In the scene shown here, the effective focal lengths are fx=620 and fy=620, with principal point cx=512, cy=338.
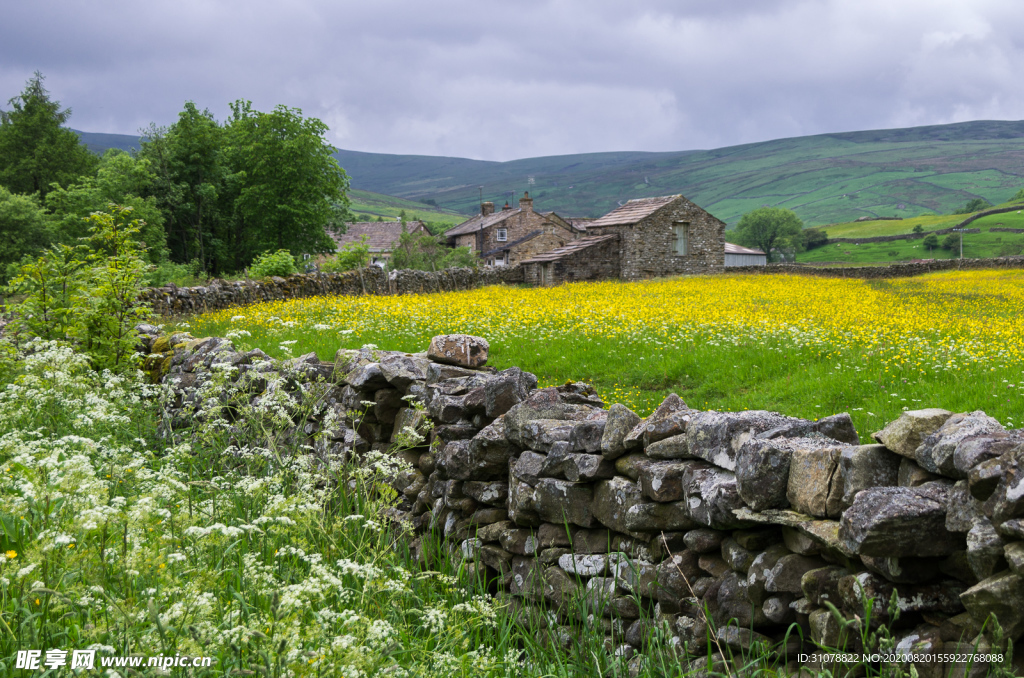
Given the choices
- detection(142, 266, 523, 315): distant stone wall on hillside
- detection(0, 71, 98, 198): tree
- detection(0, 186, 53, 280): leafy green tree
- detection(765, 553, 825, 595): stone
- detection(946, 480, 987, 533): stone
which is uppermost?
detection(0, 71, 98, 198): tree

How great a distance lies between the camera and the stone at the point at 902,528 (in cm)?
272

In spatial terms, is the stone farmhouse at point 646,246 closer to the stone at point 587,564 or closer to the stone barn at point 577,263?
the stone barn at point 577,263

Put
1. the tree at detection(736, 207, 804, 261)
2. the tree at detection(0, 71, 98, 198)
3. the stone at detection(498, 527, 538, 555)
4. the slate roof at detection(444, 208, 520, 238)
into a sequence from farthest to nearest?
the tree at detection(736, 207, 804, 261)
the slate roof at detection(444, 208, 520, 238)
the tree at detection(0, 71, 98, 198)
the stone at detection(498, 527, 538, 555)

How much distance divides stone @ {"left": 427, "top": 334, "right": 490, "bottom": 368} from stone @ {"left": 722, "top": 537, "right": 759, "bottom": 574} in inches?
175

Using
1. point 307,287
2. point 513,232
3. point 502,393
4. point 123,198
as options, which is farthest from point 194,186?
point 502,393

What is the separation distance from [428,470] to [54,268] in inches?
286

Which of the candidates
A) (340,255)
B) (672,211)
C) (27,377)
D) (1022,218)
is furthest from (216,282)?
(1022,218)

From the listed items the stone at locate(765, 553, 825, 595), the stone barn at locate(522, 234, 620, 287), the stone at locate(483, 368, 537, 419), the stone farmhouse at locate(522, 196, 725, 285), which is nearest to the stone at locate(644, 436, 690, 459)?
the stone at locate(765, 553, 825, 595)

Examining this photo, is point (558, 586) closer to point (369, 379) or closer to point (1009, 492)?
point (1009, 492)

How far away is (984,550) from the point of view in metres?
2.53

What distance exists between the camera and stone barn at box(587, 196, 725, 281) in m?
40.0

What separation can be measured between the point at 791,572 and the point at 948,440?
3.37 ft

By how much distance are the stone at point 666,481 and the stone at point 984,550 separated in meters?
1.65

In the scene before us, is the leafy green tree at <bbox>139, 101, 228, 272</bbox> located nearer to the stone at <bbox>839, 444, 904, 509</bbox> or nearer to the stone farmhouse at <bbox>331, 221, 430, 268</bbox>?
the stone farmhouse at <bbox>331, 221, 430, 268</bbox>
